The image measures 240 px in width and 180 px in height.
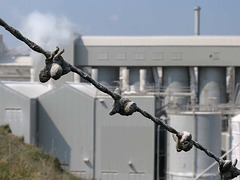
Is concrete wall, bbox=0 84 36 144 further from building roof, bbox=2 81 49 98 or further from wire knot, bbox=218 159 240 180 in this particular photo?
wire knot, bbox=218 159 240 180

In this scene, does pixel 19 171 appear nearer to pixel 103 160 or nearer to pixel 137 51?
pixel 103 160

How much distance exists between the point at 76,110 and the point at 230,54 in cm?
1045

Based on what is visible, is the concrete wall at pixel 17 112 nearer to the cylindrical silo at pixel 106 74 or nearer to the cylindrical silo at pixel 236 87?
the cylindrical silo at pixel 106 74

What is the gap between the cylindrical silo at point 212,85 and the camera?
71.3 feet

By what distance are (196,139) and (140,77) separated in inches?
344

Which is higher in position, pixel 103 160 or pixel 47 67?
pixel 47 67

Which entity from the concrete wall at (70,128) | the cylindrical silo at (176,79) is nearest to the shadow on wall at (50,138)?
the concrete wall at (70,128)

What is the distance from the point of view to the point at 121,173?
14.4 m

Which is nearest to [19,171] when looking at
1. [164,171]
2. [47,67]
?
[47,67]

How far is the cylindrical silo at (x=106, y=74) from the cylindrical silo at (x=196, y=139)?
8.52 meters

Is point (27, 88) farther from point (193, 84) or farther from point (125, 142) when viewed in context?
point (193, 84)

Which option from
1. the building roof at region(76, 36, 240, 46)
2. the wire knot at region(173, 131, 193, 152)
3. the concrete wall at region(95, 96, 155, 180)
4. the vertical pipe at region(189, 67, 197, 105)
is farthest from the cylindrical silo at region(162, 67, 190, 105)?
the wire knot at region(173, 131, 193, 152)

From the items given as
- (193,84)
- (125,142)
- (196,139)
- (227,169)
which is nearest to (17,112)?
(125,142)

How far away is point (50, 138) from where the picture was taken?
47.1 ft
